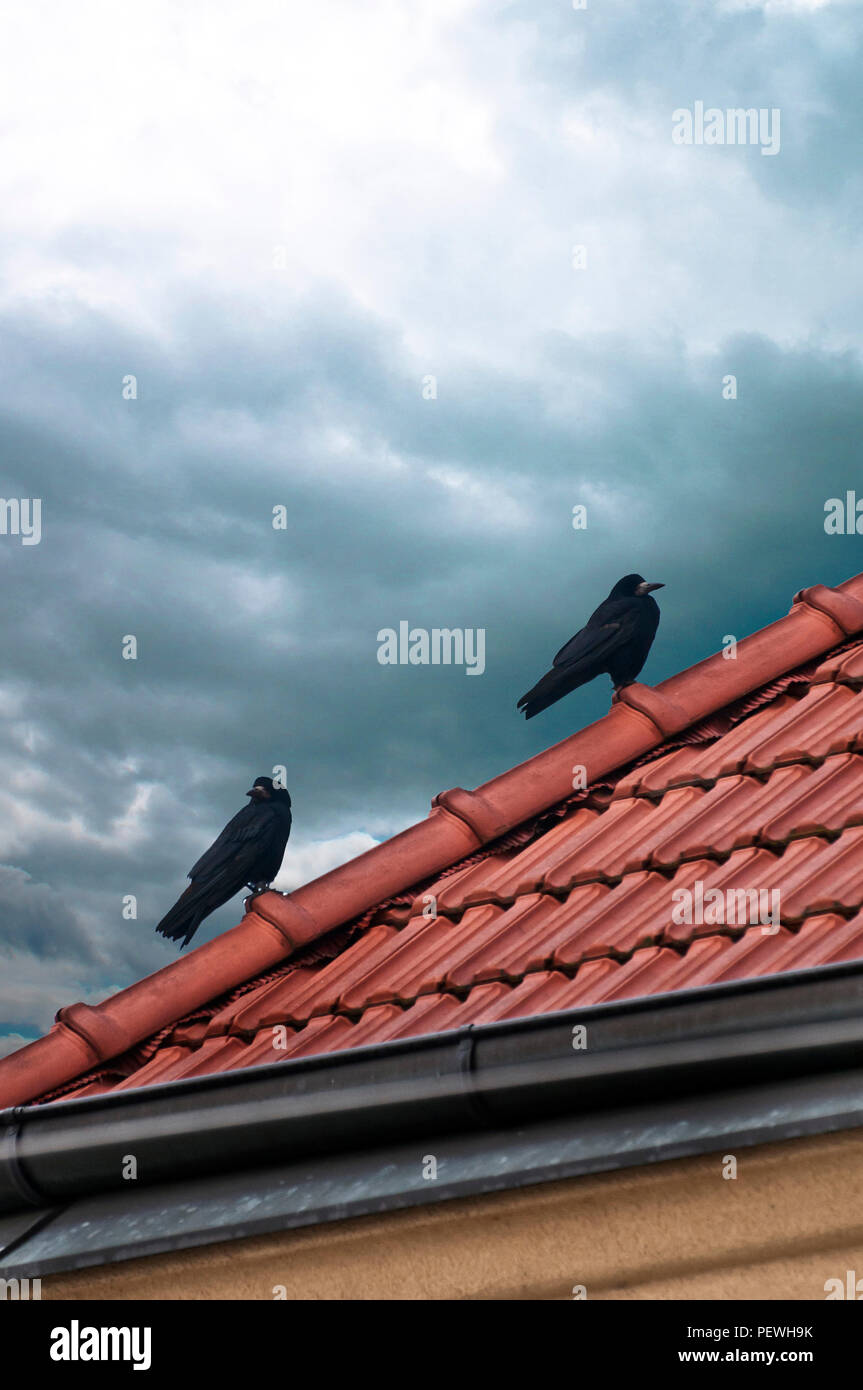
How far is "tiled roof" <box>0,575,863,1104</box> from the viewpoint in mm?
3289

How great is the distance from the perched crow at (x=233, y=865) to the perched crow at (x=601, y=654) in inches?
53.2

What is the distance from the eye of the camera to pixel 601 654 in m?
5.58

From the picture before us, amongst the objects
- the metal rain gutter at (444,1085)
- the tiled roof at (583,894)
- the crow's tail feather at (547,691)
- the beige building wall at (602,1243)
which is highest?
the crow's tail feather at (547,691)

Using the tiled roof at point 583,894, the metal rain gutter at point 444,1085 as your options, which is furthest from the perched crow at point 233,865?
the metal rain gutter at point 444,1085

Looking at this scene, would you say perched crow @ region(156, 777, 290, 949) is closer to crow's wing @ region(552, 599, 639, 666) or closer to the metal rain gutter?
crow's wing @ region(552, 599, 639, 666)

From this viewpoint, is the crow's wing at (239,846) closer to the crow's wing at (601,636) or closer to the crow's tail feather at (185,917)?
the crow's tail feather at (185,917)

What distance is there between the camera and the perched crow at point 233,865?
5.89 meters

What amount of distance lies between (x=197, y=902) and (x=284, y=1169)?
2953 millimetres

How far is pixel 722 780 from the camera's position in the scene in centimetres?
426

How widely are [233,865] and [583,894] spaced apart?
8.07 feet

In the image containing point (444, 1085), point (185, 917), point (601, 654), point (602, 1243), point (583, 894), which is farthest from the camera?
point (185, 917)

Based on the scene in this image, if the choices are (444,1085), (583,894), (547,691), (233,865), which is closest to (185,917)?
(233,865)

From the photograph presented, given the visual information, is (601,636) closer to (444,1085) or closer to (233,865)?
(233,865)
